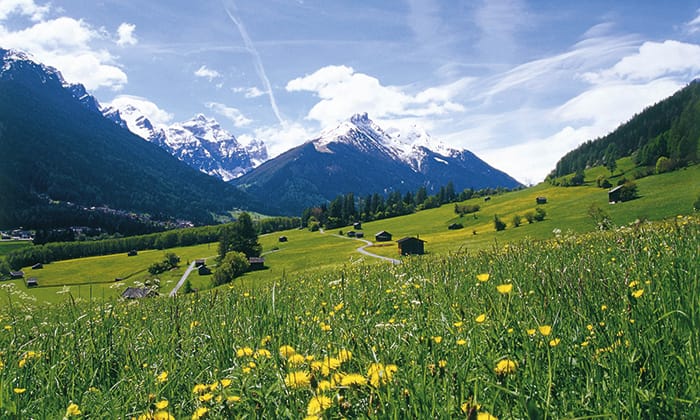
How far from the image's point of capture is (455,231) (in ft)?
420

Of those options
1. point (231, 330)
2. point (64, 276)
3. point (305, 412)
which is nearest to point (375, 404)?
point (305, 412)

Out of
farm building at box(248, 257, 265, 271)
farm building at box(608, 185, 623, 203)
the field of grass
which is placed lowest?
farm building at box(248, 257, 265, 271)

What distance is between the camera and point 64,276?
149 m

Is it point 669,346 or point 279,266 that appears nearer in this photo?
point 669,346

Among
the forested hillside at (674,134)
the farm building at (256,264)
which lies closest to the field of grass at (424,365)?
the farm building at (256,264)

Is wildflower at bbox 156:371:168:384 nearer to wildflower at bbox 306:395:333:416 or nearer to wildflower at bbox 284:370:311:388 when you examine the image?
wildflower at bbox 284:370:311:388

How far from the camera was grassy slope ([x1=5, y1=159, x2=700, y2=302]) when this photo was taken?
8281 cm

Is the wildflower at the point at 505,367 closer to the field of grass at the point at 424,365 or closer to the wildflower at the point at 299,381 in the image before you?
the field of grass at the point at 424,365

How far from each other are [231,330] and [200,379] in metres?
1.01

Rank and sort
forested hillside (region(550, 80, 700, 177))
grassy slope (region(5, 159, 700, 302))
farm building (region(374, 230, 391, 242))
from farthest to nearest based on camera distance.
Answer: farm building (region(374, 230, 391, 242)), forested hillside (region(550, 80, 700, 177)), grassy slope (region(5, 159, 700, 302))

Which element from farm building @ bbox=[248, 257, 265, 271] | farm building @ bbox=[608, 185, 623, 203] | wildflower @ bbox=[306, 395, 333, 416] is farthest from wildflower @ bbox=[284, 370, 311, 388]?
farm building @ bbox=[608, 185, 623, 203]

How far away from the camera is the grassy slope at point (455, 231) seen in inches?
3260

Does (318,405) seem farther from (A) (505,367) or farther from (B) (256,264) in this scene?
(B) (256,264)

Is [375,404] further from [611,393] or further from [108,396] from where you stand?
[108,396]
